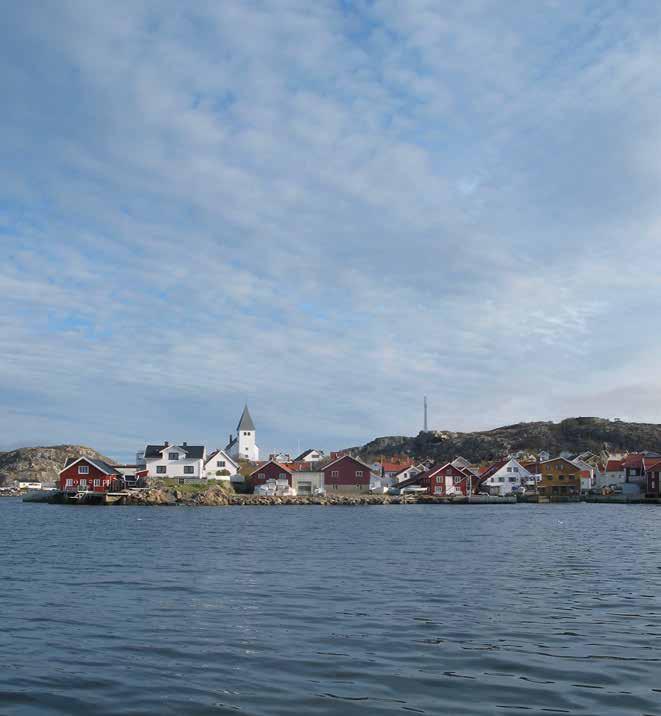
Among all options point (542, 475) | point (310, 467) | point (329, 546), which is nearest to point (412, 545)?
point (329, 546)

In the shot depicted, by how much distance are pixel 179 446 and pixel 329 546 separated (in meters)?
66.7

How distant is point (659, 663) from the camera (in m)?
12.1

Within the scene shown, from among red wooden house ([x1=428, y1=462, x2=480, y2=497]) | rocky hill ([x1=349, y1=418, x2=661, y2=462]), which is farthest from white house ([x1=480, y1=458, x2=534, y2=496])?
rocky hill ([x1=349, y1=418, x2=661, y2=462])

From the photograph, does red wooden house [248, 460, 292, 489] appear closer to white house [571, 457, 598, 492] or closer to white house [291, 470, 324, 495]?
white house [291, 470, 324, 495]

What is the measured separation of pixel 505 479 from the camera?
372 ft

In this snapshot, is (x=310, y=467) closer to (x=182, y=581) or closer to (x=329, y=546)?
(x=329, y=546)

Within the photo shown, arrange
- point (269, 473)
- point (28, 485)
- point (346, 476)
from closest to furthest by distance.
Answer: point (269, 473), point (346, 476), point (28, 485)

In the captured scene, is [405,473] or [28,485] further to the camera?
[28,485]

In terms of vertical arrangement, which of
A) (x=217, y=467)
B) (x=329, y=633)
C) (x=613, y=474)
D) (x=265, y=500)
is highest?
(x=217, y=467)

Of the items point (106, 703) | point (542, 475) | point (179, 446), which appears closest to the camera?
point (106, 703)

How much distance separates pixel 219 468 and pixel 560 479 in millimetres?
53626

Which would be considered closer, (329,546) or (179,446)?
(329,546)

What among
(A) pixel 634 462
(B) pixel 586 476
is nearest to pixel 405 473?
(B) pixel 586 476

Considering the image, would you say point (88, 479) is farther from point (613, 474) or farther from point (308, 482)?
point (613, 474)
